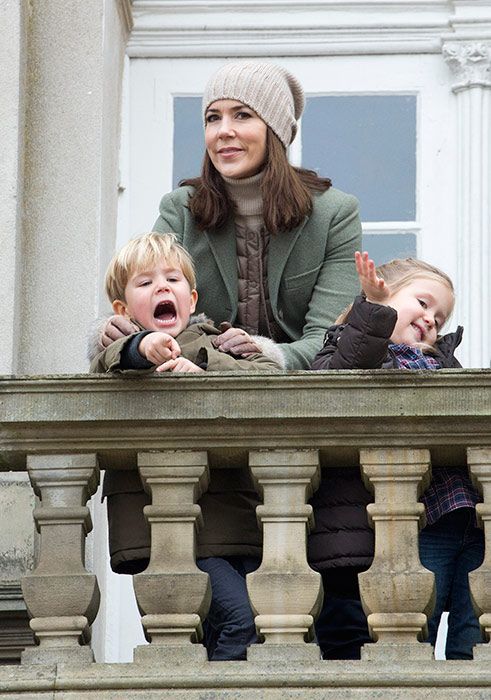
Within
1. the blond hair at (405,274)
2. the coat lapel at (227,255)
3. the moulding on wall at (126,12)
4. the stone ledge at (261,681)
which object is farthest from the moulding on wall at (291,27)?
the stone ledge at (261,681)

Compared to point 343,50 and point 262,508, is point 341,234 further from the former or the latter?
point 343,50

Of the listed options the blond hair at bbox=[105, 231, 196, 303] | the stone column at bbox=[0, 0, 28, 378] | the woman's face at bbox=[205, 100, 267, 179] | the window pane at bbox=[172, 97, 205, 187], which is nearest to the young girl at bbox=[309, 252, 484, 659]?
the blond hair at bbox=[105, 231, 196, 303]

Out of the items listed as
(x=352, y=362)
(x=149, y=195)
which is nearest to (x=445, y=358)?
(x=352, y=362)

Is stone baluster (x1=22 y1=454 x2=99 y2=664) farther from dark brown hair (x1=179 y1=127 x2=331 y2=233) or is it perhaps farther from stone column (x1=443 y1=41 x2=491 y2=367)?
stone column (x1=443 y1=41 x2=491 y2=367)

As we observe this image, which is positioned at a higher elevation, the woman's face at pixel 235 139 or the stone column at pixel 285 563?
the woman's face at pixel 235 139

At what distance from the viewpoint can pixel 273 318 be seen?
341 inches

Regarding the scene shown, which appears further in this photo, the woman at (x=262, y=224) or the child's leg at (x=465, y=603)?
the woman at (x=262, y=224)

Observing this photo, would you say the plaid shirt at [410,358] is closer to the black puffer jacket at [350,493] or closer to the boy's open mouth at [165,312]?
the black puffer jacket at [350,493]

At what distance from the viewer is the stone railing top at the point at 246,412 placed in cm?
771

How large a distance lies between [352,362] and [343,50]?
3.11m

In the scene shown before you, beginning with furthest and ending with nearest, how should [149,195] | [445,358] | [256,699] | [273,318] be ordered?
[149,195]
[273,318]
[445,358]
[256,699]

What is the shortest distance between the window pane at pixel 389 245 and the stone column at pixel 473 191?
185 mm

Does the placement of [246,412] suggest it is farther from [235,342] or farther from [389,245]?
[389,245]

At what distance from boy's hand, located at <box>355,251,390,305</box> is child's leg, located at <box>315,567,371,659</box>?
0.82 m
